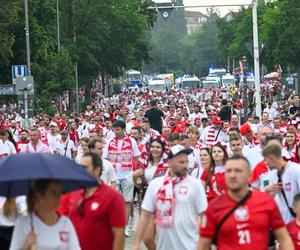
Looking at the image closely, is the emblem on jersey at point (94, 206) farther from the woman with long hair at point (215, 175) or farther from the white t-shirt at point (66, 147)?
the white t-shirt at point (66, 147)

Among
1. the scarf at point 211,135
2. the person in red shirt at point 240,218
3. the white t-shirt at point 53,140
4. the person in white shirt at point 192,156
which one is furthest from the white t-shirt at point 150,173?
the white t-shirt at point 53,140

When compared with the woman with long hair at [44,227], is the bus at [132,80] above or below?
above

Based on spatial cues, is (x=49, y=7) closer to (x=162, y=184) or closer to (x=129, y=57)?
(x=129, y=57)

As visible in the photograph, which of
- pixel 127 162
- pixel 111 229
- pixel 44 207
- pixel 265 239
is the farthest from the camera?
pixel 127 162

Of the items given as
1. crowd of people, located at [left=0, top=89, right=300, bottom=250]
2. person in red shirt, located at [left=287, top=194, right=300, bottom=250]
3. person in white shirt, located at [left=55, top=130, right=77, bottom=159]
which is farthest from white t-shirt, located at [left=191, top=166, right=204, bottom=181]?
person in white shirt, located at [left=55, top=130, right=77, bottom=159]

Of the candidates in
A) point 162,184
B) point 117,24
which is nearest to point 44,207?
point 162,184

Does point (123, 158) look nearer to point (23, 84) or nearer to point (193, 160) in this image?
point (193, 160)

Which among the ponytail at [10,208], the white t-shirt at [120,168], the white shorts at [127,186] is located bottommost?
the white shorts at [127,186]

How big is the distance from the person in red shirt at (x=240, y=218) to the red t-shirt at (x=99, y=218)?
105 centimetres

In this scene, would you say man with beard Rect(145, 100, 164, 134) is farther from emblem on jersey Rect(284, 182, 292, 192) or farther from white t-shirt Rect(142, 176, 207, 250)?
white t-shirt Rect(142, 176, 207, 250)

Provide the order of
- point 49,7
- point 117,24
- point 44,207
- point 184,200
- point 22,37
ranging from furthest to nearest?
1. point 117,24
2. point 49,7
3. point 22,37
4. point 184,200
5. point 44,207

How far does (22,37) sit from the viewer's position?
2307 inches

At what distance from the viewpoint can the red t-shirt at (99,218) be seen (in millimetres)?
9109

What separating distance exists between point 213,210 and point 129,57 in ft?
240
